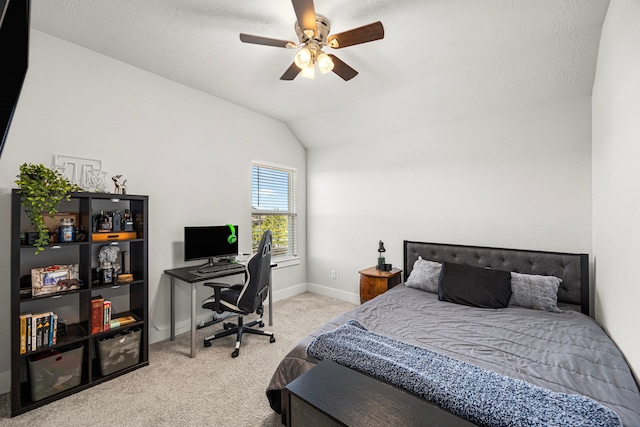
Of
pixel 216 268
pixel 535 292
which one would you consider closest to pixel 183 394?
pixel 216 268

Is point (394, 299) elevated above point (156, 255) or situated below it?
below

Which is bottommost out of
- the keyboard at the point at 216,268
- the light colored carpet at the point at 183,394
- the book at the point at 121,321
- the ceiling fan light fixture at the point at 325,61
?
the light colored carpet at the point at 183,394

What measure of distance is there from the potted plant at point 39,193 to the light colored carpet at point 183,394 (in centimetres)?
116

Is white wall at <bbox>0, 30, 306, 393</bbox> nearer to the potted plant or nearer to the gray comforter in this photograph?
the potted plant

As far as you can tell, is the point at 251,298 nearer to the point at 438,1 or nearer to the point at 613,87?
the point at 438,1

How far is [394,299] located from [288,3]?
8.65 ft

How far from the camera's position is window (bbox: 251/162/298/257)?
4133 mm

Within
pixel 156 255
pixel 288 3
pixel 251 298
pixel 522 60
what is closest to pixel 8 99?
pixel 288 3

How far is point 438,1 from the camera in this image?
1978 mm

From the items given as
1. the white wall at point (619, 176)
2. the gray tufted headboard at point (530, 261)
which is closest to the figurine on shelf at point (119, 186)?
the gray tufted headboard at point (530, 261)

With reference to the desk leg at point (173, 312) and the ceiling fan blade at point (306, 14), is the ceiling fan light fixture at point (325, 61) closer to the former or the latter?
the ceiling fan blade at point (306, 14)

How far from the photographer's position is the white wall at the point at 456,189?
2.84 meters

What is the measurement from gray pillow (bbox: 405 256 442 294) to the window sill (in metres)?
1.97

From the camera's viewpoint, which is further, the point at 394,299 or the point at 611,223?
the point at 394,299
